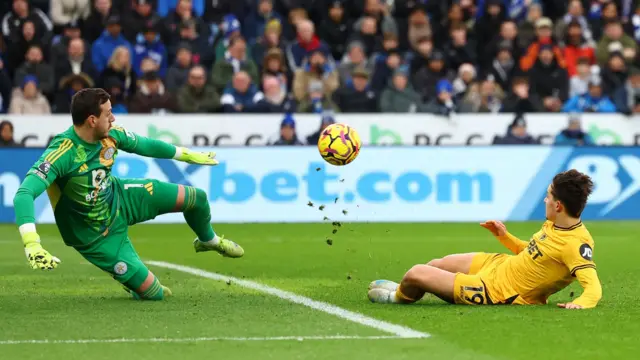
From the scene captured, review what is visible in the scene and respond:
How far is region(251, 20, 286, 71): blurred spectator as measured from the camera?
21.2 m

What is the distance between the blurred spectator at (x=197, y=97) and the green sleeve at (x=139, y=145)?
10.6 metres

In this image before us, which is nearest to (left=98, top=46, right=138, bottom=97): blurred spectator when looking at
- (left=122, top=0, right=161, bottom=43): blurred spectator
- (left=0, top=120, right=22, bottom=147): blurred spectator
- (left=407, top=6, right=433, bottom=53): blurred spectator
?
(left=122, top=0, right=161, bottom=43): blurred spectator

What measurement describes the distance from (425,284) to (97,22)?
14055 mm

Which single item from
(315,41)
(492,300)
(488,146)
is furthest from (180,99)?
(492,300)

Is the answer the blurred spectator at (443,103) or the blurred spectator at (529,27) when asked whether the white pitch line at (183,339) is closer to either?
the blurred spectator at (443,103)

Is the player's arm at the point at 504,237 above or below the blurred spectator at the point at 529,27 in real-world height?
below

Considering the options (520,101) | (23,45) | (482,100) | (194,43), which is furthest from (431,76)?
(23,45)

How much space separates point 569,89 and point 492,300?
1376cm

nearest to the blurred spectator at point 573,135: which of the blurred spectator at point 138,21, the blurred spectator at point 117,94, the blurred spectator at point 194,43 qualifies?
the blurred spectator at point 194,43

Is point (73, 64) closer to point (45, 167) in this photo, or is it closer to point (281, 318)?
point (45, 167)

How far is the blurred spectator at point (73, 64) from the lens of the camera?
20406mm

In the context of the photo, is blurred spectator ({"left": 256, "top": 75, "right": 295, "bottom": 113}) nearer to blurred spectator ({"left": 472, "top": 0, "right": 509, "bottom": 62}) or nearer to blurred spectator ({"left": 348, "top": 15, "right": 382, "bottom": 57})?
blurred spectator ({"left": 348, "top": 15, "right": 382, "bottom": 57})

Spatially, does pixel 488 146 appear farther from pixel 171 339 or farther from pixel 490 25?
pixel 171 339

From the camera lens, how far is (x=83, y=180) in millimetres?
8867
